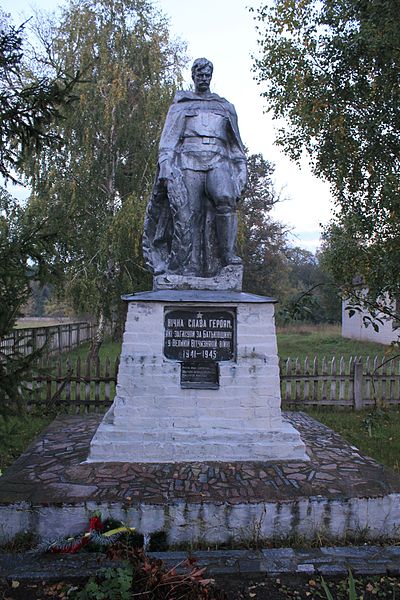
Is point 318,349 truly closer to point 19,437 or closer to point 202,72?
point 19,437

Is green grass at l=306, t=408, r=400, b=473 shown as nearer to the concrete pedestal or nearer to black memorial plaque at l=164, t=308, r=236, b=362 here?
the concrete pedestal

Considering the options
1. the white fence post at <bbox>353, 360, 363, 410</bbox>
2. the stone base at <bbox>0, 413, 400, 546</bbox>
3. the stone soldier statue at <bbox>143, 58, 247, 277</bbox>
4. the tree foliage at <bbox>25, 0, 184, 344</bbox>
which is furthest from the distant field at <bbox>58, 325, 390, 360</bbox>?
the stone base at <bbox>0, 413, 400, 546</bbox>

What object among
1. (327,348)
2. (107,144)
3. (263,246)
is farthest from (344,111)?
(263,246)

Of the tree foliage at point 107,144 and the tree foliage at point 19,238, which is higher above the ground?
the tree foliage at point 107,144

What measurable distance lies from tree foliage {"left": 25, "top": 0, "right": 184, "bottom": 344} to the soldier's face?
776cm

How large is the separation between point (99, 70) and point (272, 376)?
1289 cm

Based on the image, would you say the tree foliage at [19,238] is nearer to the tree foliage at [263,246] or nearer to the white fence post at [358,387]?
the white fence post at [358,387]

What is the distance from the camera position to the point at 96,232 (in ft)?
43.6

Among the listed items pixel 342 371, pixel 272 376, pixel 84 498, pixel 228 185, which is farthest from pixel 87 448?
pixel 342 371

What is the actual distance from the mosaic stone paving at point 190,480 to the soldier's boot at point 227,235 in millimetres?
2011

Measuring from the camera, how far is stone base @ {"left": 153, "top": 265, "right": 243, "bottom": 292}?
4.74m

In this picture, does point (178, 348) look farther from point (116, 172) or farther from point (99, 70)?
point (99, 70)

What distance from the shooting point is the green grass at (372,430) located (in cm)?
562

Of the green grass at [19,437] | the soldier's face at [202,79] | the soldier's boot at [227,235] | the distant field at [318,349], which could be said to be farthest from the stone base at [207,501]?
the distant field at [318,349]
